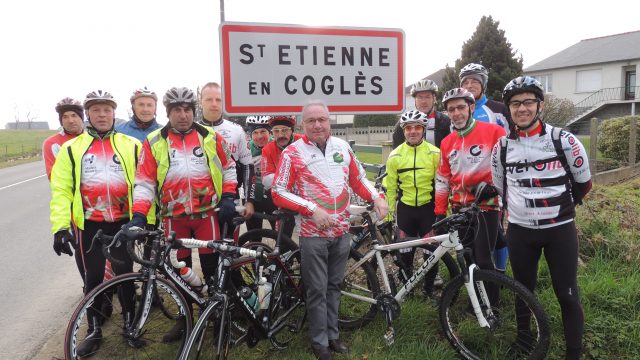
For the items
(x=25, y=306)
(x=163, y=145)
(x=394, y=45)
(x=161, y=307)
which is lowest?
(x=25, y=306)

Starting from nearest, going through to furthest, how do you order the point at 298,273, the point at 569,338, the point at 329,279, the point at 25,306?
1. the point at 569,338
2. the point at 329,279
3. the point at 298,273
4. the point at 25,306

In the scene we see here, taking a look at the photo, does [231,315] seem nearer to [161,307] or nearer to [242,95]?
[161,307]

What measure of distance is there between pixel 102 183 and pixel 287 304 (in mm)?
1807

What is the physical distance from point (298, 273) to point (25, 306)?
324cm

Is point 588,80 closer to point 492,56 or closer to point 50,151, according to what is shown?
point 492,56

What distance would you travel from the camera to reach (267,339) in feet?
11.3

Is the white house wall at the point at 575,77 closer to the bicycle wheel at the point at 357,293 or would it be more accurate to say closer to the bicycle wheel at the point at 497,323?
the bicycle wheel at the point at 497,323

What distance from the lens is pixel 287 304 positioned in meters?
3.63

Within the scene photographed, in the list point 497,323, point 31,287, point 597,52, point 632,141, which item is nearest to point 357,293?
point 497,323

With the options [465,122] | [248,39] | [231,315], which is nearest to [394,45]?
[465,122]

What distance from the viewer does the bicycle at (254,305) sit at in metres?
2.93

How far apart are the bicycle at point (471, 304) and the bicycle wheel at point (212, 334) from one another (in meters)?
1.28

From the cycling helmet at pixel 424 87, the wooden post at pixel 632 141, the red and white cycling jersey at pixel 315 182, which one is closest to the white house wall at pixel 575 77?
the wooden post at pixel 632 141

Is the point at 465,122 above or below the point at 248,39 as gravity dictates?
below
